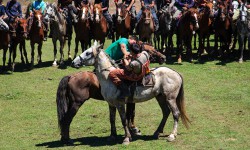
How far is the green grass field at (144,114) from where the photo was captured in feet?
43.4

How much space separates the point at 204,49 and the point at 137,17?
3.71m

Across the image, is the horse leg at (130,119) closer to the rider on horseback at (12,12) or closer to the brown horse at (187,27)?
the brown horse at (187,27)

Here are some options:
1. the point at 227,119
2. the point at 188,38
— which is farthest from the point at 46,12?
the point at 227,119

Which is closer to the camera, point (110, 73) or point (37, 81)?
point (110, 73)

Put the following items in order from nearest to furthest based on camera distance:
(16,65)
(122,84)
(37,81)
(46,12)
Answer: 1. (122,84)
2. (37,81)
3. (46,12)
4. (16,65)

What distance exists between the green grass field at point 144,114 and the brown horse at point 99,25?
5.03 ft

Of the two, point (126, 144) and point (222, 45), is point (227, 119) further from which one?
point (222, 45)

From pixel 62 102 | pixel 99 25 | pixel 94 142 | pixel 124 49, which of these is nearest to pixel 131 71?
pixel 124 49

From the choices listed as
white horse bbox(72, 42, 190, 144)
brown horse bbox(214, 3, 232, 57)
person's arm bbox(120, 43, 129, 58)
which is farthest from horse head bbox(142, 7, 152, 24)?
white horse bbox(72, 42, 190, 144)

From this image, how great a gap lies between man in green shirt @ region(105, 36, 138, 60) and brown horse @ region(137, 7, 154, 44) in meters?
8.75

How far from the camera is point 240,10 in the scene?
2203cm

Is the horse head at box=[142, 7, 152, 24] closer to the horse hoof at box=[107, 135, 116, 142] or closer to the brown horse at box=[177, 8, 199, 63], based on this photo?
the brown horse at box=[177, 8, 199, 63]

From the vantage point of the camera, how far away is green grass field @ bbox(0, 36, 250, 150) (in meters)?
13.2

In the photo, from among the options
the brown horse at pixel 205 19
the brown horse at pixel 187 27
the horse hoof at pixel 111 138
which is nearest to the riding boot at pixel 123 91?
the horse hoof at pixel 111 138
